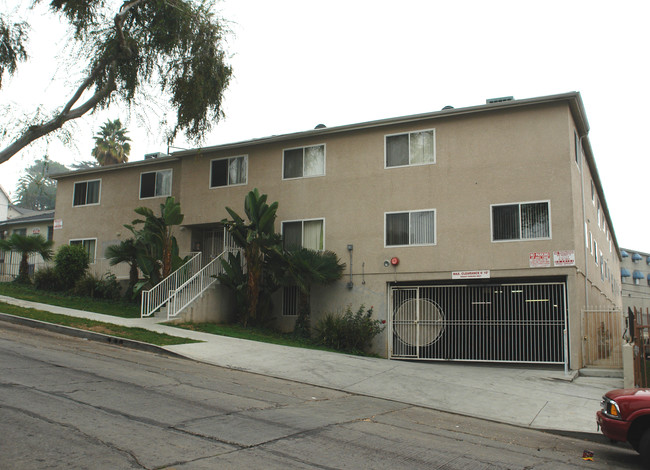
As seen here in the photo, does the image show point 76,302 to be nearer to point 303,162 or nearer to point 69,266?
point 69,266

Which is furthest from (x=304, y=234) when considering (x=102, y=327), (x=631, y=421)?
(x=631, y=421)

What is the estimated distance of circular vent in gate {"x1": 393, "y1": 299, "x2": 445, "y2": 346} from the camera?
1780 cm

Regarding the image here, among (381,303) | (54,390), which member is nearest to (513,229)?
(381,303)

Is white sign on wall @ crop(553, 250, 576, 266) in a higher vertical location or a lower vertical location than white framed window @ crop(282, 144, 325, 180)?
lower

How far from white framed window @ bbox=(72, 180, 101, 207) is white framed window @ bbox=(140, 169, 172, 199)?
9.13ft

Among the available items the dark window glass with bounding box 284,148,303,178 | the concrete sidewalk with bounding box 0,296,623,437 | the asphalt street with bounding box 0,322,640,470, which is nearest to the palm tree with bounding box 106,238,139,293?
the concrete sidewalk with bounding box 0,296,623,437

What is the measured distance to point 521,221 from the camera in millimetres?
16625

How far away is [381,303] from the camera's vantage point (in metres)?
18.3

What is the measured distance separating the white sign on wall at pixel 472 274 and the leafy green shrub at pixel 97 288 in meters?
13.5

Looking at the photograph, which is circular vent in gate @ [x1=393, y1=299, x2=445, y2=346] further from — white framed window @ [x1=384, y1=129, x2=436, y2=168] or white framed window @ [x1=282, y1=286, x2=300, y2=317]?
white framed window @ [x1=384, y1=129, x2=436, y2=168]

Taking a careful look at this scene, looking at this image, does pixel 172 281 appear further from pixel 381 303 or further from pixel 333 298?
pixel 381 303

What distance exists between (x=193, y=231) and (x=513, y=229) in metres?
12.5

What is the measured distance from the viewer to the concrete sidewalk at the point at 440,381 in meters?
10.5

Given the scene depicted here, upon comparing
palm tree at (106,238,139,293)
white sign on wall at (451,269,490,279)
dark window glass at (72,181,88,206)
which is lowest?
white sign on wall at (451,269,490,279)
